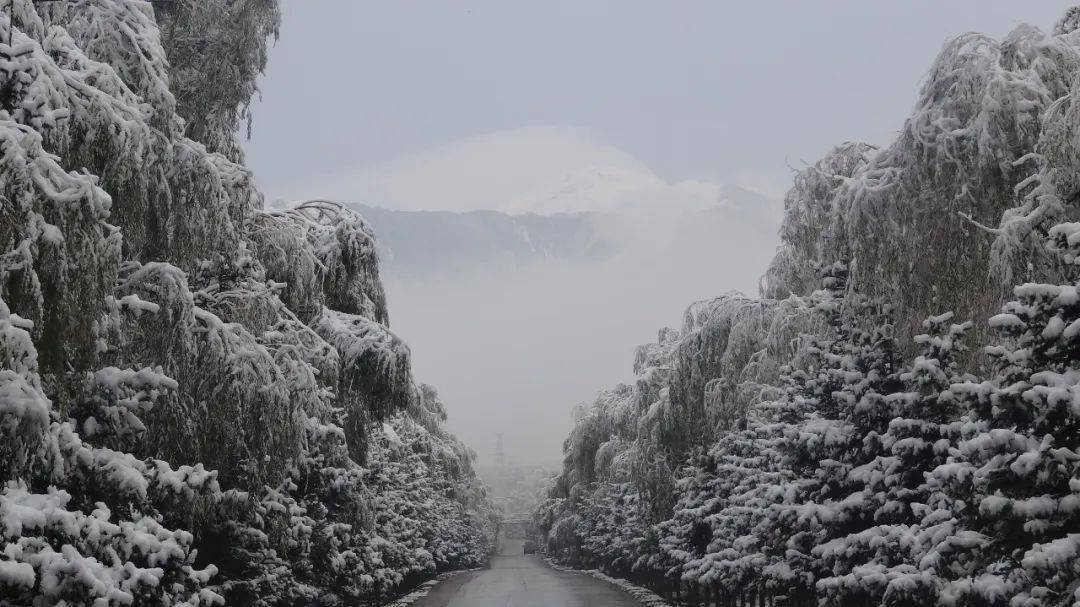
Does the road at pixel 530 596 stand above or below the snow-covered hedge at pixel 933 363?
below

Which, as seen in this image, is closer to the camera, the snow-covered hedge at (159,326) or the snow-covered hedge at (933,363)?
the snow-covered hedge at (159,326)

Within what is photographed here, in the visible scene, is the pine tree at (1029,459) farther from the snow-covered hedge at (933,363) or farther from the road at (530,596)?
the road at (530,596)

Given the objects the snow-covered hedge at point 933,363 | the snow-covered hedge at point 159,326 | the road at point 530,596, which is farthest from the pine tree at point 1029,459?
the road at point 530,596

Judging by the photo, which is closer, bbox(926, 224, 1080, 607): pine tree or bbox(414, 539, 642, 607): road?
bbox(926, 224, 1080, 607): pine tree

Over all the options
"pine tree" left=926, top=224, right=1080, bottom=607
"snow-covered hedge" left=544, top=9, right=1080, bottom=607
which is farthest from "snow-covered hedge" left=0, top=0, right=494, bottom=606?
"snow-covered hedge" left=544, top=9, right=1080, bottom=607

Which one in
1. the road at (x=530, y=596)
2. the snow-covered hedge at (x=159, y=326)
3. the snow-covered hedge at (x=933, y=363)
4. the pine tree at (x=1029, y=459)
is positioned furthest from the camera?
the road at (x=530, y=596)

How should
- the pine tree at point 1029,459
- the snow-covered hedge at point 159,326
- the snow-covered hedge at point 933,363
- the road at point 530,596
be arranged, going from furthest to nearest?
the road at point 530,596, the snow-covered hedge at point 933,363, the pine tree at point 1029,459, the snow-covered hedge at point 159,326

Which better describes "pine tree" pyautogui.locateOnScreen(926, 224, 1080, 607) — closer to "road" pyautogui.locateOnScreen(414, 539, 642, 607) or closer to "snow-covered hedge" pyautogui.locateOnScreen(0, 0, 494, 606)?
"snow-covered hedge" pyautogui.locateOnScreen(0, 0, 494, 606)

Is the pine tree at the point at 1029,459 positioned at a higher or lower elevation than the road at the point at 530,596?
higher

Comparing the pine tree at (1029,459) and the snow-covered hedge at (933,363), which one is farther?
the snow-covered hedge at (933,363)

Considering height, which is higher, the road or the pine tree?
the pine tree

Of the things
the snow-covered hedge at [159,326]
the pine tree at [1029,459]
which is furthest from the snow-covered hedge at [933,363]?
the snow-covered hedge at [159,326]

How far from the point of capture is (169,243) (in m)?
9.58

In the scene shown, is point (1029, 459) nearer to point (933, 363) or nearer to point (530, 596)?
point (933, 363)
